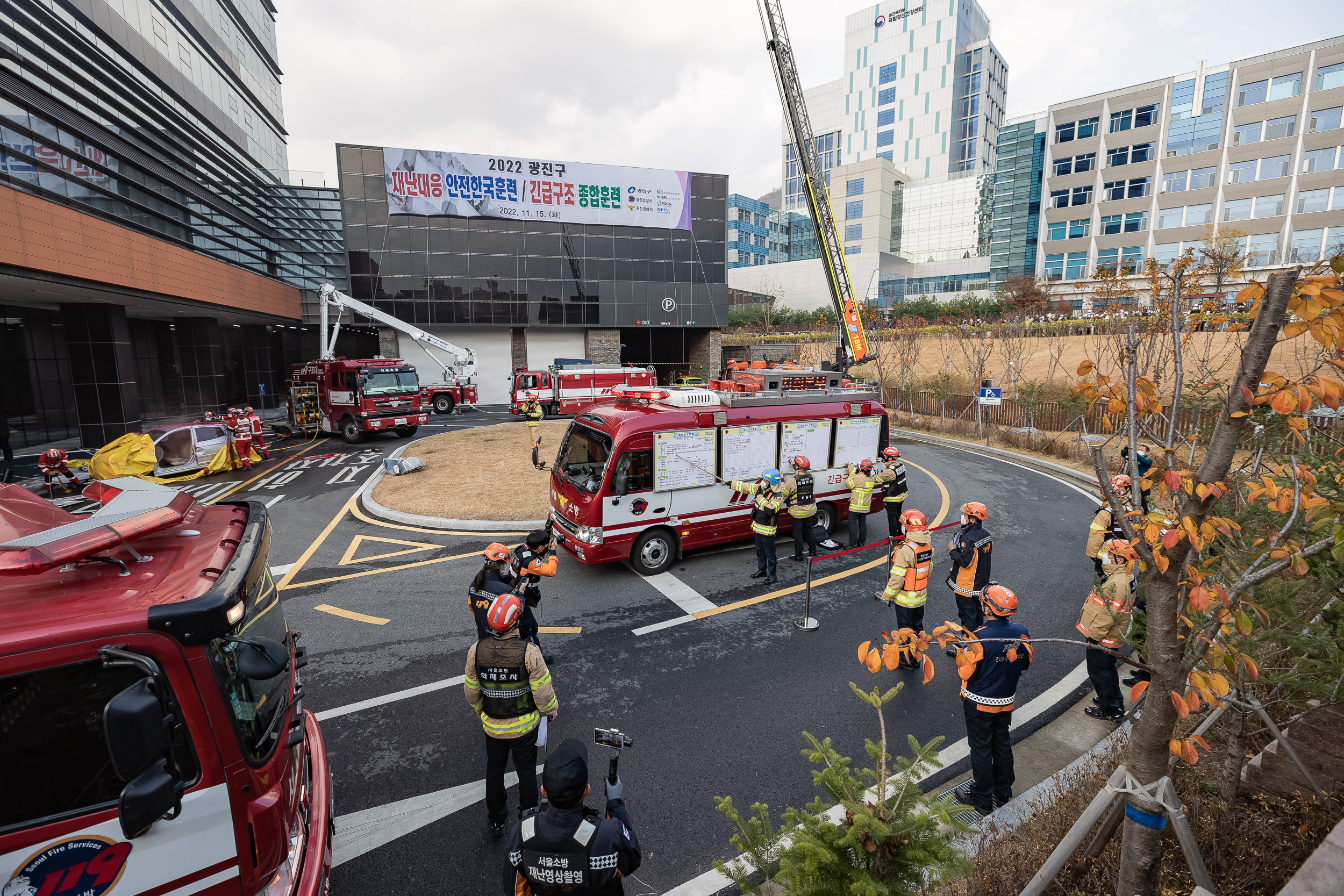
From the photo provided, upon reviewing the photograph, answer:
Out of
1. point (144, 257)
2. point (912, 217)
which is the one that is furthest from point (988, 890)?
point (912, 217)

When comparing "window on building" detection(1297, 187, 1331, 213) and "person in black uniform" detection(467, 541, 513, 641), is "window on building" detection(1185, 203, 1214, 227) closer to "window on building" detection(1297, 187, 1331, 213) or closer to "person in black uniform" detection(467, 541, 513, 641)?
"window on building" detection(1297, 187, 1331, 213)

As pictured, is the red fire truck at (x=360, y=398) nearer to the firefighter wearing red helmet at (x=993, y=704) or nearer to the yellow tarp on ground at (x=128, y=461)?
the yellow tarp on ground at (x=128, y=461)

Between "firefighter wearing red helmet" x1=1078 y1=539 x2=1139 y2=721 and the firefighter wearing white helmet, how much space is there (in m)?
3.74

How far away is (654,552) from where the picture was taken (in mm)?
8977

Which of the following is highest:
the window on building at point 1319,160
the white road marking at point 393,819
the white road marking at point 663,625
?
the window on building at point 1319,160

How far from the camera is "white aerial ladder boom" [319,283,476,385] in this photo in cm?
2775

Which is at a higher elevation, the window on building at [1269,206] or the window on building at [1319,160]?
the window on building at [1319,160]

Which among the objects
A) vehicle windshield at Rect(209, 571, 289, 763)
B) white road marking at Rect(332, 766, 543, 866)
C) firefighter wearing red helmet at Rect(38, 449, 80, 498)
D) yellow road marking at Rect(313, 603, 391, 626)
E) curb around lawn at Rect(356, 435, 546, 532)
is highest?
vehicle windshield at Rect(209, 571, 289, 763)

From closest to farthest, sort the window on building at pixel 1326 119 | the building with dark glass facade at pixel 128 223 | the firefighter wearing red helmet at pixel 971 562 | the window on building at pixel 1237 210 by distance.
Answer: the firefighter wearing red helmet at pixel 971 562 < the building with dark glass facade at pixel 128 223 < the window on building at pixel 1326 119 < the window on building at pixel 1237 210

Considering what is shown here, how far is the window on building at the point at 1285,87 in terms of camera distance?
4409cm

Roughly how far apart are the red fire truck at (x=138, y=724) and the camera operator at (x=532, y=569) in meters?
3.04

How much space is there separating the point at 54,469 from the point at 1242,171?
7270 cm

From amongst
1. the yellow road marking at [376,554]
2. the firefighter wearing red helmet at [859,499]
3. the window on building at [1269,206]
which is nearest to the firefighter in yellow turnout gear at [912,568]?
the firefighter wearing red helmet at [859,499]

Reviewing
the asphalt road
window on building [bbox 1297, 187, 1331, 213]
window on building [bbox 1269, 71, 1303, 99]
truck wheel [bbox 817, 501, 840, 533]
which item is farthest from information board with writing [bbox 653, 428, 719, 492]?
window on building [bbox 1269, 71, 1303, 99]
